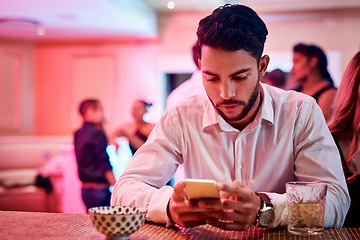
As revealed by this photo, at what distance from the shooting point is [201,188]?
1.11 meters

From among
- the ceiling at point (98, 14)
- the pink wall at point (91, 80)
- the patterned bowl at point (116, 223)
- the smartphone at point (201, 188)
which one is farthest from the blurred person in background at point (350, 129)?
the pink wall at point (91, 80)

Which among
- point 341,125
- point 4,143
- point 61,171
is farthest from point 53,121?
point 341,125

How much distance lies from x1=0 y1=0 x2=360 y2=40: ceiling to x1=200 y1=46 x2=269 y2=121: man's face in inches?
169

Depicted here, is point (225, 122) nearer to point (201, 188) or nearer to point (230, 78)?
point (230, 78)

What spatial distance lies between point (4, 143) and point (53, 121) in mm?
1146

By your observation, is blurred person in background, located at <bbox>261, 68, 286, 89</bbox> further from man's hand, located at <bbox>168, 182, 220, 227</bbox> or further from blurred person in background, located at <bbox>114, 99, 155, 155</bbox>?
man's hand, located at <bbox>168, 182, 220, 227</bbox>

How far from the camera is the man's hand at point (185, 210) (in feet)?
3.90

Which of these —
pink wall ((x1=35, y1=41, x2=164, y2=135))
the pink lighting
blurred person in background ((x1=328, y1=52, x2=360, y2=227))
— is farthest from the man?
pink wall ((x1=35, y1=41, x2=164, y2=135))

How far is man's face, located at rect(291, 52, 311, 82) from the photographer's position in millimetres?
3439

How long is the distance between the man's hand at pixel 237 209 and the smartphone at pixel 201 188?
3 centimetres

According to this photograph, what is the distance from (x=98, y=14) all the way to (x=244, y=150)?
4.91 m


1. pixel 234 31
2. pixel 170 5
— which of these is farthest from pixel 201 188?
pixel 170 5

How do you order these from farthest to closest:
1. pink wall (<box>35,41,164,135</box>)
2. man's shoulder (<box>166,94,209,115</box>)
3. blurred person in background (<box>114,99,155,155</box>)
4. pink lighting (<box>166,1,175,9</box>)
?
pink wall (<box>35,41,164,135</box>) → pink lighting (<box>166,1,175,9</box>) → blurred person in background (<box>114,99,155,155</box>) → man's shoulder (<box>166,94,209,115</box>)

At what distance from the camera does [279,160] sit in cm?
158
